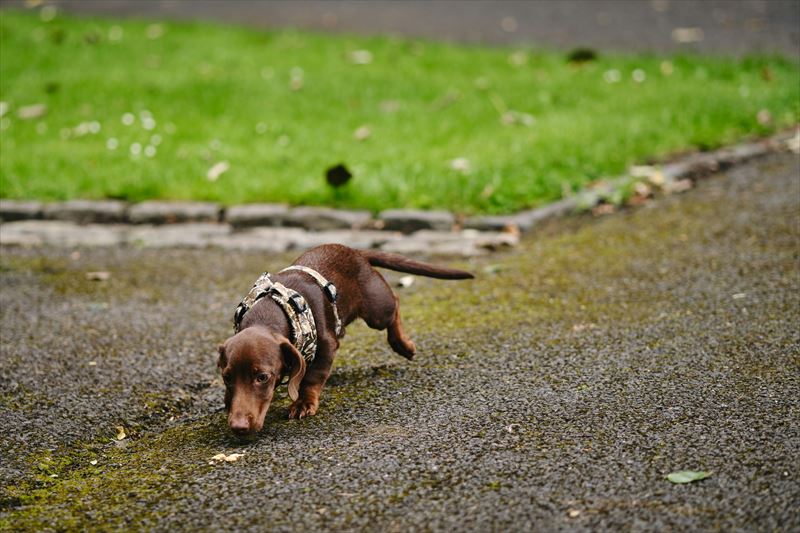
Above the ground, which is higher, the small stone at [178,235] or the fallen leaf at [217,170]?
the fallen leaf at [217,170]

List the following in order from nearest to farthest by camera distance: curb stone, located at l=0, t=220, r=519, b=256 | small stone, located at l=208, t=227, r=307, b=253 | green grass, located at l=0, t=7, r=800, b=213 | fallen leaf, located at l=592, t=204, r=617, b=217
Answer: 1. curb stone, located at l=0, t=220, r=519, b=256
2. small stone, located at l=208, t=227, r=307, b=253
3. fallen leaf, located at l=592, t=204, r=617, b=217
4. green grass, located at l=0, t=7, r=800, b=213

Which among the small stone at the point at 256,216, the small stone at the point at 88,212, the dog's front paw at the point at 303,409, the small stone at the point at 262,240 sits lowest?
the small stone at the point at 88,212

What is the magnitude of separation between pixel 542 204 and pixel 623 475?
3183 mm

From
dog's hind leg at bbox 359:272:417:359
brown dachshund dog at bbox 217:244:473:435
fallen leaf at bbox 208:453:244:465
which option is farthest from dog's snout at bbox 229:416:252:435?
dog's hind leg at bbox 359:272:417:359

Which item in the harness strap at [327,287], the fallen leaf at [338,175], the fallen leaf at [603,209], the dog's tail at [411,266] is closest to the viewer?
the harness strap at [327,287]

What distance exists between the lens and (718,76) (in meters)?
7.99

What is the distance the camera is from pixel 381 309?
13.0 feet

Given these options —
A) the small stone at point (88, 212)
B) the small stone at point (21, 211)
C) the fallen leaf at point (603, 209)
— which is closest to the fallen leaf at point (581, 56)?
the fallen leaf at point (603, 209)

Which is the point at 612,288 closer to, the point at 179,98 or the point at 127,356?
the point at 127,356

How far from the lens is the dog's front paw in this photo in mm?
3618

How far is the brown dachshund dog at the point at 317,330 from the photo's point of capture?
3311mm

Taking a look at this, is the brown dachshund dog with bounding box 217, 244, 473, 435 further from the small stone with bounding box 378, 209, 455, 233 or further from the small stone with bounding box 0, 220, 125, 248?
the small stone with bounding box 0, 220, 125, 248

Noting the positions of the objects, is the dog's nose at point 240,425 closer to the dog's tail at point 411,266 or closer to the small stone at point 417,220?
the dog's tail at point 411,266

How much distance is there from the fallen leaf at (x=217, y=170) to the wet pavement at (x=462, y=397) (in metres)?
0.92
